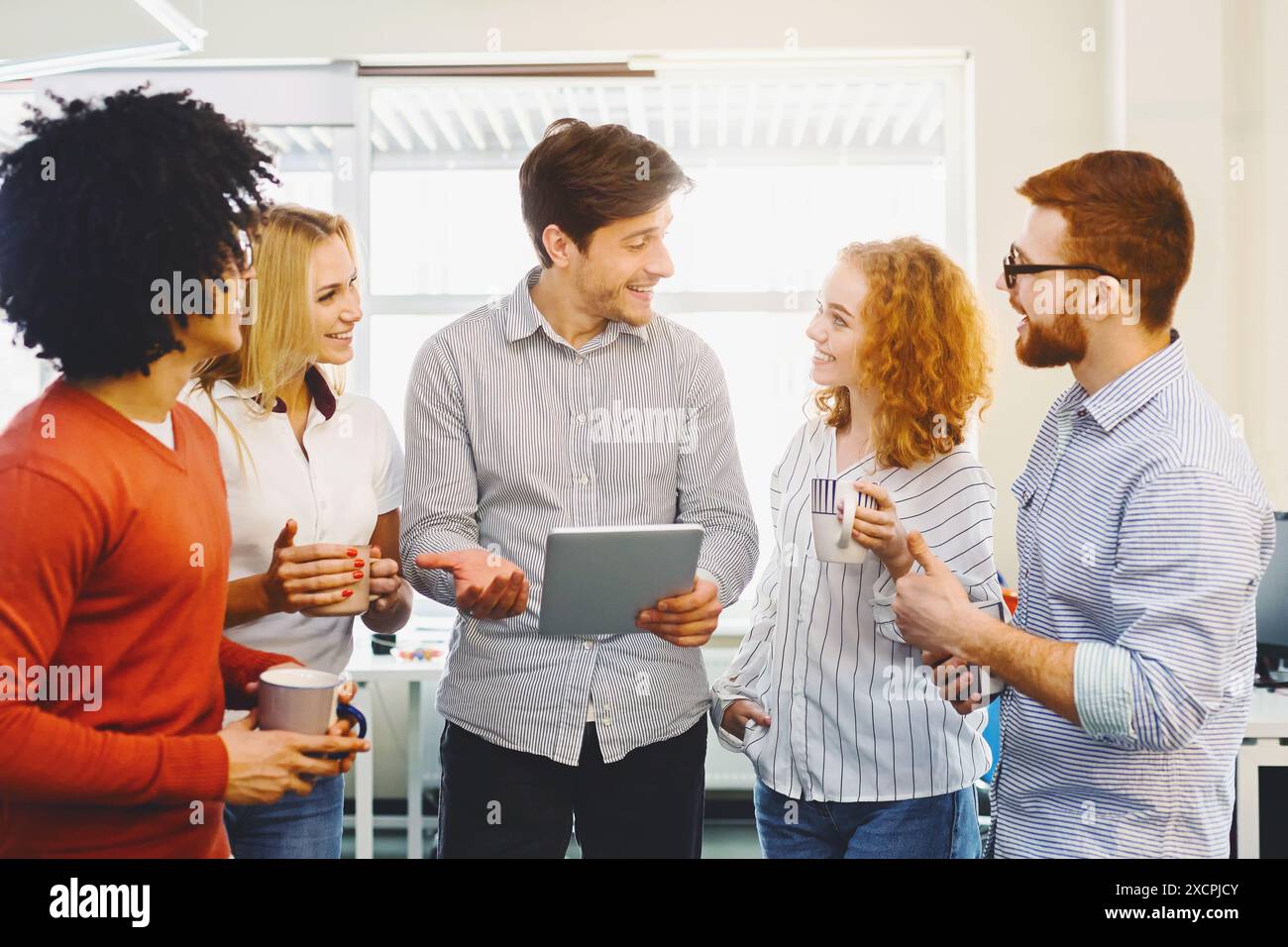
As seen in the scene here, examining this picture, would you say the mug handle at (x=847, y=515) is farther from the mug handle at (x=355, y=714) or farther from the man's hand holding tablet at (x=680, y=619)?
the mug handle at (x=355, y=714)

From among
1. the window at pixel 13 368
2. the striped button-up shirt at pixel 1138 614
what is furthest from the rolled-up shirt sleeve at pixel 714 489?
the window at pixel 13 368

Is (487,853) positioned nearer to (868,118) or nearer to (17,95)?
(868,118)

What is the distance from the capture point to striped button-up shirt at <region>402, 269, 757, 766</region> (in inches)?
61.8

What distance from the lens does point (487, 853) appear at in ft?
5.09

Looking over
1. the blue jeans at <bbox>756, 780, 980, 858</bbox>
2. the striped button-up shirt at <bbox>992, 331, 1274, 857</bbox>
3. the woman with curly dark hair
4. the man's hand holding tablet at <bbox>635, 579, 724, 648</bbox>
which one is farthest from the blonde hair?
the striped button-up shirt at <bbox>992, 331, 1274, 857</bbox>

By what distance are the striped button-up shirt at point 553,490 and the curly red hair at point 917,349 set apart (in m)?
0.27

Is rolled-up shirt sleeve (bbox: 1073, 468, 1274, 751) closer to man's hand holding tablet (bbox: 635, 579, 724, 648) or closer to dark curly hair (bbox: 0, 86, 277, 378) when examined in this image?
man's hand holding tablet (bbox: 635, 579, 724, 648)

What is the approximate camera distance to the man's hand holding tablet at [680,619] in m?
1.47

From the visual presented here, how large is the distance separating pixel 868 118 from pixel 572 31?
1241 millimetres

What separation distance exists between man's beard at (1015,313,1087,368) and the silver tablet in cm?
50
